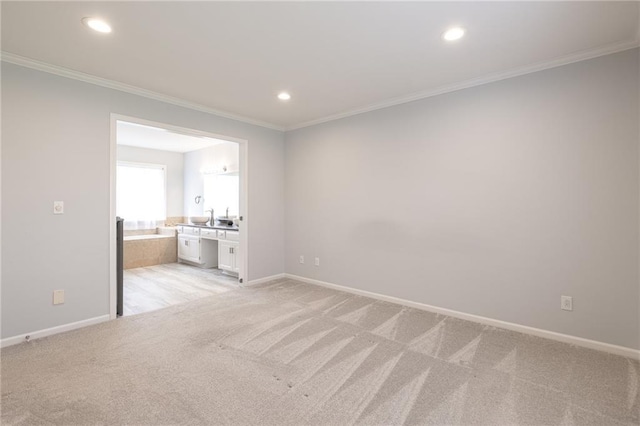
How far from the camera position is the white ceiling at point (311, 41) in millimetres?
2010

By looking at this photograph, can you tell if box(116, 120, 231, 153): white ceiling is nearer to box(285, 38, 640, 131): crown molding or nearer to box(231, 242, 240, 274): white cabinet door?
box(231, 242, 240, 274): white cabinet door

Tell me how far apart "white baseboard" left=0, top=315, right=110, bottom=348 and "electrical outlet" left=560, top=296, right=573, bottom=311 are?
4438mm

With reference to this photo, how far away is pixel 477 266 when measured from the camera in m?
3.12

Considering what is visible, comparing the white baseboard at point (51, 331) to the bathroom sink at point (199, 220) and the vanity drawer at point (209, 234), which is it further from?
Answer: the bathroom sink at point (199, 220)

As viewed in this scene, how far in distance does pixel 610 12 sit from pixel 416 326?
288cm

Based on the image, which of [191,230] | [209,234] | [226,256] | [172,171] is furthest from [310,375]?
[172,171]

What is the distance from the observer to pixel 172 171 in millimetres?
7277

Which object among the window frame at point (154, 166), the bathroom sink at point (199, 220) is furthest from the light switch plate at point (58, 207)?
the window frame at point (154, 166)

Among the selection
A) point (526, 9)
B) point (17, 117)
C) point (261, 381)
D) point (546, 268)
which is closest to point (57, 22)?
point (17, 117)

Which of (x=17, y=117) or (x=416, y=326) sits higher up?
(x=17, y=117)

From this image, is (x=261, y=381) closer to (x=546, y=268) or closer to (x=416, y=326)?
(x=416, y=326)

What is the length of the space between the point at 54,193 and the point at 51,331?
1.30 meters

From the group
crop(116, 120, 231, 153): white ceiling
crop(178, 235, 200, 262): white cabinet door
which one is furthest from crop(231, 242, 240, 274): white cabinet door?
crop(116, 120, 231, 153): white ceiling

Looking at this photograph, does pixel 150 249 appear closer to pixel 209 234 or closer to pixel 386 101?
pixel 209 234
